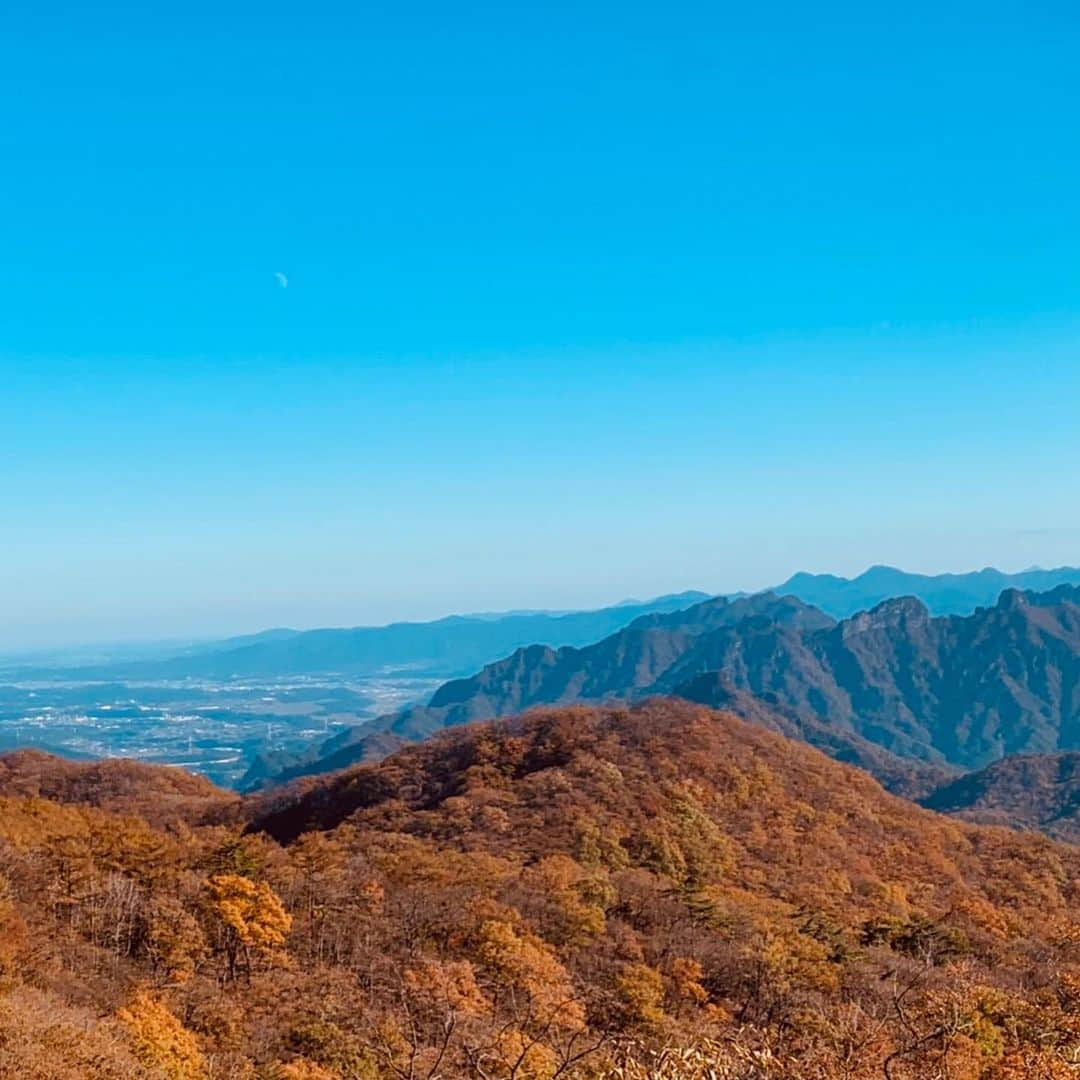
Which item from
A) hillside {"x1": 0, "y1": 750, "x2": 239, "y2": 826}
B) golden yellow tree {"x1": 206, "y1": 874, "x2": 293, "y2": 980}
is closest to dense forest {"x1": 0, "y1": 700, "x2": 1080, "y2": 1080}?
golden yellow tree {"x1": 206, "y1": 874, "x2": 293, "y2": 980}

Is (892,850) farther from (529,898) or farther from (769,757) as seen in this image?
(529,898)

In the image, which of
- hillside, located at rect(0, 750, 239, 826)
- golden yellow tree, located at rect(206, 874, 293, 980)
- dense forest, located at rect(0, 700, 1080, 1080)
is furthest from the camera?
hillside, located at rect(0, 750, 239, 826)

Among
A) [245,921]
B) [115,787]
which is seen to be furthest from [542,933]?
[115,787]

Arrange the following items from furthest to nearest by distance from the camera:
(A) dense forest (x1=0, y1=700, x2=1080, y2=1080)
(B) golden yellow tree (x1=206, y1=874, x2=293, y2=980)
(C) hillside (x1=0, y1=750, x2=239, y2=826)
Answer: (C) hillside (x1=0, y1=750, x2=239, y2=826) < (B) golden yellow tree (x1=206, y1=874, x2=293, y2=980) < (A) dense forest (x1=0, y1=700, x2=1080, y2=1080)

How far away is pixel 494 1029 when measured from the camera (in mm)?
35156

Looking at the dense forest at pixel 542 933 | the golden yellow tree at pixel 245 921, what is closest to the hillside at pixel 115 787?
the dense forest at pixel 542 933

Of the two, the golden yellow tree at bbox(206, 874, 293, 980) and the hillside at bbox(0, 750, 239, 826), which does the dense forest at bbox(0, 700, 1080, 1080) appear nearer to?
the golden yellow tree at bbox(206, 874, 293, 980)

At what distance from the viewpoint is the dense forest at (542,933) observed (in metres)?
29.3

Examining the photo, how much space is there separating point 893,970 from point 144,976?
35064mm

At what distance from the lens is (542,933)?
49688mm

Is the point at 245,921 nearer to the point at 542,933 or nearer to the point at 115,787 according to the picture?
the point at 542,933

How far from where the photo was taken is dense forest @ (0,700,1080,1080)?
29.3 m

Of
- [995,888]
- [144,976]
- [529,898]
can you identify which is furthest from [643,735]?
[144,976]

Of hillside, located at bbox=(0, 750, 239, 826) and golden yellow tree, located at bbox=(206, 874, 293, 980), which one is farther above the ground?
golden yellow tree, located at bbox=(206, 874, 293, 980)
